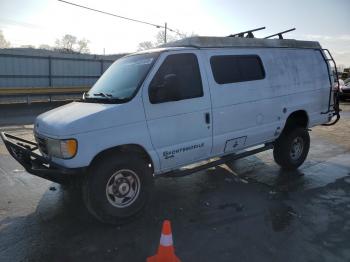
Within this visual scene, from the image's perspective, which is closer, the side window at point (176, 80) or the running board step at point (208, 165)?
the side window at point (176, 80)

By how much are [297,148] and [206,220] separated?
315cm

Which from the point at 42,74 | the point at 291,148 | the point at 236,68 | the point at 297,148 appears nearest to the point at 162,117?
the point at 236,68

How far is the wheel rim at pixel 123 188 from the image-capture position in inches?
175

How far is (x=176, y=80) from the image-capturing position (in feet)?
15.1

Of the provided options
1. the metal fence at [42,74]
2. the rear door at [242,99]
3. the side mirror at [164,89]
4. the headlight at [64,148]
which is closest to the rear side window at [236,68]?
the rear door at [242,99]

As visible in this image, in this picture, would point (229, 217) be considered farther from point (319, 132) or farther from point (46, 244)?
point (319, 132)

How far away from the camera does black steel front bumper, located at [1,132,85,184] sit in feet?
13.6

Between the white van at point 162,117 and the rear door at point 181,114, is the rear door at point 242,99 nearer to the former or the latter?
the white van at point 162,117

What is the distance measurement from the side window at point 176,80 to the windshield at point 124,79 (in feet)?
0.61

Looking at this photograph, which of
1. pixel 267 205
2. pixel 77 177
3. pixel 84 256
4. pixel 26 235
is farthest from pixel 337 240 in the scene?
pixel 26 235

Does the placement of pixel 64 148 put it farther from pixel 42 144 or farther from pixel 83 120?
pixel 42 144

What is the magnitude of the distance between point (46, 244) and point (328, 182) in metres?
4.78

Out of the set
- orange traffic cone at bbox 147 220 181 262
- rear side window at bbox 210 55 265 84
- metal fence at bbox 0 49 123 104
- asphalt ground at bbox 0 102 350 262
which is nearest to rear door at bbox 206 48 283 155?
rear side window at bbox 210 55 265 84

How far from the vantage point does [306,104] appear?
266 inches
